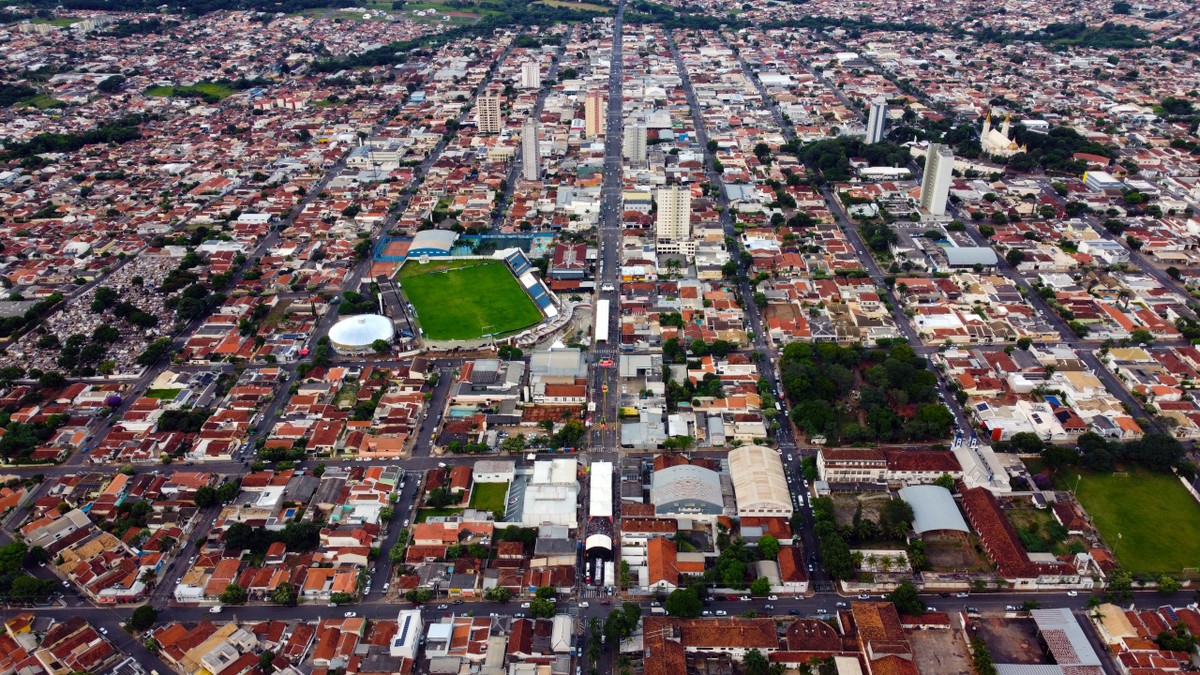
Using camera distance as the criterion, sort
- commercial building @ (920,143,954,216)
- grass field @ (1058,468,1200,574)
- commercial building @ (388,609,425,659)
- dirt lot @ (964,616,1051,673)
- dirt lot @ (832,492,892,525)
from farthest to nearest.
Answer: commercial building @ (920,143,954,216)
dirt lot @ (832,492,892,525)
grass field @ (1058,468,1200,574)
commercial building @ (388,609,425,659)
dirt lot @ (964,616,1051,673)

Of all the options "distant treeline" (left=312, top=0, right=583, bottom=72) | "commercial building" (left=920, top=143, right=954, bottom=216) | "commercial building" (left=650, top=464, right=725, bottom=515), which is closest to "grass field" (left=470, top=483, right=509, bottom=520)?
"commercial building" (left=650, top=464, right=725, bottom=515)

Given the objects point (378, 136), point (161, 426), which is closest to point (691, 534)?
point (161, 426)

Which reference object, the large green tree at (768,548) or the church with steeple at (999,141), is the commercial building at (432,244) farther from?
the church with steeple at (999,141)

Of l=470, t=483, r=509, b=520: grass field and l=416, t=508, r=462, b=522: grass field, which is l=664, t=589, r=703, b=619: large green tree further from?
l=416, t=508, r=462, b=522: grass field

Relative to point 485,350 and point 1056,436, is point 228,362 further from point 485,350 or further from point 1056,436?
point 1056,436

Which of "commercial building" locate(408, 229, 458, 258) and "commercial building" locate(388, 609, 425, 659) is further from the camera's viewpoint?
"commercial building" locate(408, 229, 458, 258)

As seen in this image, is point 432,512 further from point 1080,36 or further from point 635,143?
point 1080,36

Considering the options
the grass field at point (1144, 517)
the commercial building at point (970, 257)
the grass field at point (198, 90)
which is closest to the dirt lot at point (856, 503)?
the grass field at point (1144, 517)

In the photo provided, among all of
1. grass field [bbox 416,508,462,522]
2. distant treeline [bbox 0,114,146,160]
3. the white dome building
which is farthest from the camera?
distant treeline [bbox 0,114,146,160]
